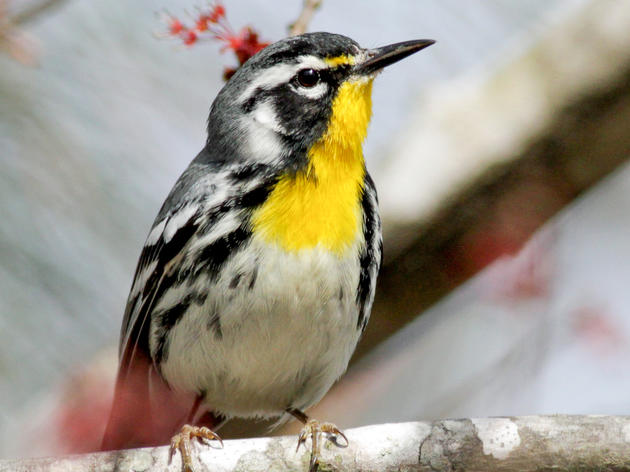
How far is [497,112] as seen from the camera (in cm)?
442

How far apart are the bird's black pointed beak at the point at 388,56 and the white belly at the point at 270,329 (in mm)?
796

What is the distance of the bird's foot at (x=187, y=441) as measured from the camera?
10.4 ft

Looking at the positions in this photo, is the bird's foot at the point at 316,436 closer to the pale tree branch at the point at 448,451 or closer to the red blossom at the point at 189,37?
the pale tree branch at the point at 448,451

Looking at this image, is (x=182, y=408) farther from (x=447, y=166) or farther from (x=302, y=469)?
(x=447, y=166)

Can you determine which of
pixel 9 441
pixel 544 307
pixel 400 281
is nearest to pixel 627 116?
pixel 544 307

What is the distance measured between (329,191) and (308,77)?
532 millimetres

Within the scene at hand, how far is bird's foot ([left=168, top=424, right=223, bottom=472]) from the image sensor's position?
3164 millimetres

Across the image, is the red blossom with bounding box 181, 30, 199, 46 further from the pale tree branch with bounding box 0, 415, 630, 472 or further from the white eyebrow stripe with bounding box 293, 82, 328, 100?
the pale tree branch with bounding box 0, 415, 630, 472

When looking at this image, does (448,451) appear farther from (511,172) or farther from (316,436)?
(511,172)

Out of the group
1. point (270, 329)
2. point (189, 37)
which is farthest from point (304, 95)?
point (270, 329)

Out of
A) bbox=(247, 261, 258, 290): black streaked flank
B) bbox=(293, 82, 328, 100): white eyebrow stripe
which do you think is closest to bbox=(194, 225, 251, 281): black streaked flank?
bbox=(247, 261, 258, 290): black streaked flank

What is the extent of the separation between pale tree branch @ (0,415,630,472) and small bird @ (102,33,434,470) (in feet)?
0.47

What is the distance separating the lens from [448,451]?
2.95 meters

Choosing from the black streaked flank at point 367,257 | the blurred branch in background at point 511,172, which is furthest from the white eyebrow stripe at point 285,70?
the blurred branch in background at point 511,172
